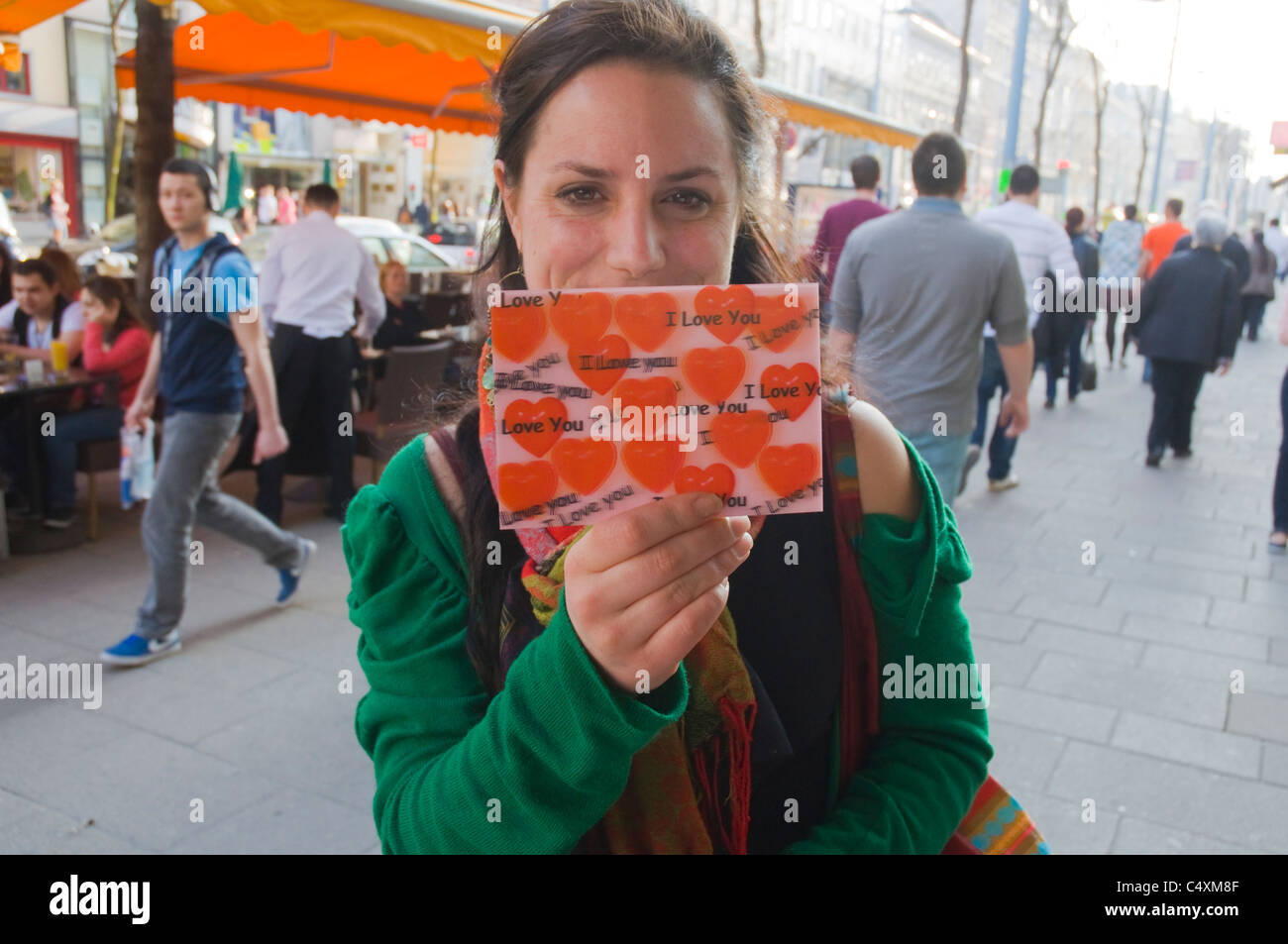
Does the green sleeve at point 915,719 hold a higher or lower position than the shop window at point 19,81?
lower

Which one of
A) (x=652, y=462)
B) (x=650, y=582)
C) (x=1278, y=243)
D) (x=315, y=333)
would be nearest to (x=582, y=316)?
(x=652, y=462)

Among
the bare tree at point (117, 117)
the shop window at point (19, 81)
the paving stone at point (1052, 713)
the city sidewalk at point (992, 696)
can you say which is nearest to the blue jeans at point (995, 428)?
the city sidewalk at point (992, 696)

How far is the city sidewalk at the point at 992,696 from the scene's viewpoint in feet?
11.5

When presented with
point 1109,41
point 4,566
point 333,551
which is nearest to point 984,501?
point 333,551

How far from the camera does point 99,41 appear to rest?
26.5 m

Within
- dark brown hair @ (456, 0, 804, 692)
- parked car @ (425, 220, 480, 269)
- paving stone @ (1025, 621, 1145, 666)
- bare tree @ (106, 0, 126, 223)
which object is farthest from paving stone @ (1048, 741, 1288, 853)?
parked car @ (425, 220, 480, 269)

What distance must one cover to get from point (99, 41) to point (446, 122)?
20.5m

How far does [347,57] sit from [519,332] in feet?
29.9

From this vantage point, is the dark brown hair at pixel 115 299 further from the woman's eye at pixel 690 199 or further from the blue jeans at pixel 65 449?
the woman's eye at pixel 690 199

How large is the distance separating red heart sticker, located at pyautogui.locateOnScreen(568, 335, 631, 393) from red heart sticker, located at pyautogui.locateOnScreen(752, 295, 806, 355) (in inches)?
5.2

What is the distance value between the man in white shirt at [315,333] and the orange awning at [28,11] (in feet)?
5.62

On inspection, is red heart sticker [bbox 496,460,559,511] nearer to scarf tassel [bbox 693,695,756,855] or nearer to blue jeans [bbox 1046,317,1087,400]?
scarf tassel [bbox 693,695,756,855]

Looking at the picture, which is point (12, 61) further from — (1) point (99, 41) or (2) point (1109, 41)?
(2) point (1109, 41)

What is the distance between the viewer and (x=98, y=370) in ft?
21.7
